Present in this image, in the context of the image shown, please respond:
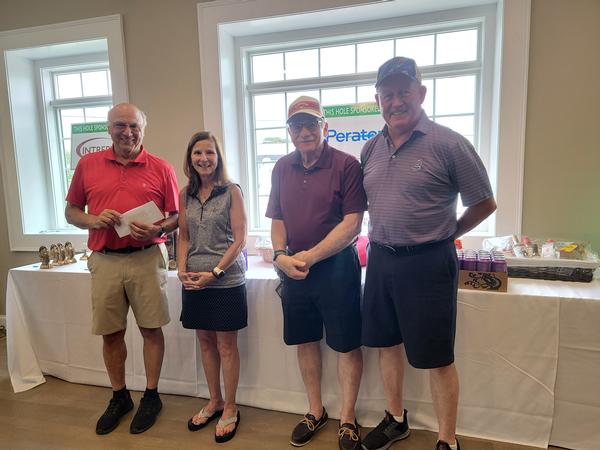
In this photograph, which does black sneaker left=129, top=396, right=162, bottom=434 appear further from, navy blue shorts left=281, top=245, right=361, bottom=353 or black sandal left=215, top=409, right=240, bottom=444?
navy blue shorts left=281, top=245, right=361, bottom=353

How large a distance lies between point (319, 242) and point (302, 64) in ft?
5.32

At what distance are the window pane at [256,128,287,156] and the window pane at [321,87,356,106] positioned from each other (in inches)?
14.8

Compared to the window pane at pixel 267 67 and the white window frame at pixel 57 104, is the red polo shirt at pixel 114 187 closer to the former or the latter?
the window pane at pixel 267 67

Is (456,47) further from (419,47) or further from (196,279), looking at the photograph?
(196,279)

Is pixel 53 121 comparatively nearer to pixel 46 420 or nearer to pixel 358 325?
pixel 46 420

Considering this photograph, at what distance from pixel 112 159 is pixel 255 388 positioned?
1400 mm

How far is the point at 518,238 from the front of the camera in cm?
203

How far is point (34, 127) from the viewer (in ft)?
9.89

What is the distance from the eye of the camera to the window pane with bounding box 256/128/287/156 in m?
2.68

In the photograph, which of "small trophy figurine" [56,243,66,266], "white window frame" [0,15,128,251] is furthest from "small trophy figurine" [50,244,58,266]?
"white window frame" [0,15,128,251]

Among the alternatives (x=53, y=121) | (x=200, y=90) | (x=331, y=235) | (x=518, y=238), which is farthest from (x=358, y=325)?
(x=53, y=121)

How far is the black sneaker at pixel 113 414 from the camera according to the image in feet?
5.86

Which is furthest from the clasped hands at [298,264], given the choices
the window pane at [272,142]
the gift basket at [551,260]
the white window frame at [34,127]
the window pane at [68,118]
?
the window pane at [68,118]

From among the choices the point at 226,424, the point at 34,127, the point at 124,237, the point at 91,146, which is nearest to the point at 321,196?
the point at 124,237
